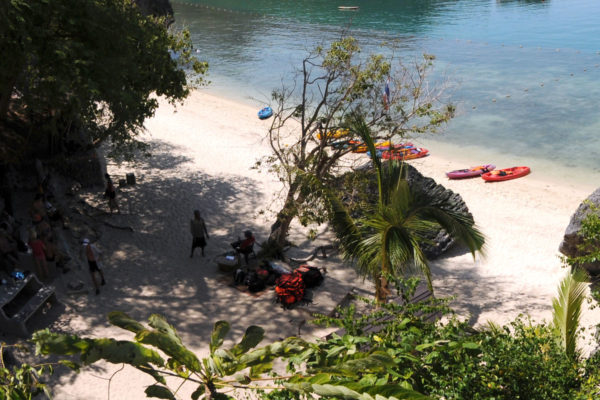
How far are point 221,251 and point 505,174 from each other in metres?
12.8

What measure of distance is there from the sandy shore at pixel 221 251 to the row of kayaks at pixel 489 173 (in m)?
0.33

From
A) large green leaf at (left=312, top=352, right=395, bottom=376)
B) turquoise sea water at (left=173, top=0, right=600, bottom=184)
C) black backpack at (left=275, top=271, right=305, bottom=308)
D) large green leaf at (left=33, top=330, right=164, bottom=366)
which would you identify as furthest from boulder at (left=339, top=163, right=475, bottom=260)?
large green leaf at (left=33, top=330, right=164, bottom=366)

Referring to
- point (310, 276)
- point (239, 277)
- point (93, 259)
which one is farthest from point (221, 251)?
point (93, 259)

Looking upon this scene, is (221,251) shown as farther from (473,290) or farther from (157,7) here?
(157,7)

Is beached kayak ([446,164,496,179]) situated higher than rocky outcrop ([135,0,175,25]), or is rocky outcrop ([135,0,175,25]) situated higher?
rocky outcrop ([135,0,175,25])

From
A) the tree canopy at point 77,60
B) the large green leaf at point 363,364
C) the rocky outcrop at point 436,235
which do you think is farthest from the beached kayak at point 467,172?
the large green leaf at point 363,364

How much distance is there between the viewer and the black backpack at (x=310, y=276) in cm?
1208

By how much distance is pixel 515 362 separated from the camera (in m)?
5.44

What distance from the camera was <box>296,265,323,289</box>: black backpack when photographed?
476 inches

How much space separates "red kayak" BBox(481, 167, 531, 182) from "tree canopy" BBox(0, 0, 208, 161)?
41.7ft

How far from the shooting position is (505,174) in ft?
72.8

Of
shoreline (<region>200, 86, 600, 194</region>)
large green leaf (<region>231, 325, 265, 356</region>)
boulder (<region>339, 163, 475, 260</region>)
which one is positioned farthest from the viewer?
shoreline (<region>200, 86, 600, 194</region>)

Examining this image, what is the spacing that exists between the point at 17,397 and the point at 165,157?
17875 millimetres

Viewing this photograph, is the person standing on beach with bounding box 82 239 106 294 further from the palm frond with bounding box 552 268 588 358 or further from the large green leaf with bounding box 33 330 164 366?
the palm frond with bounding box 552 268 588 358
